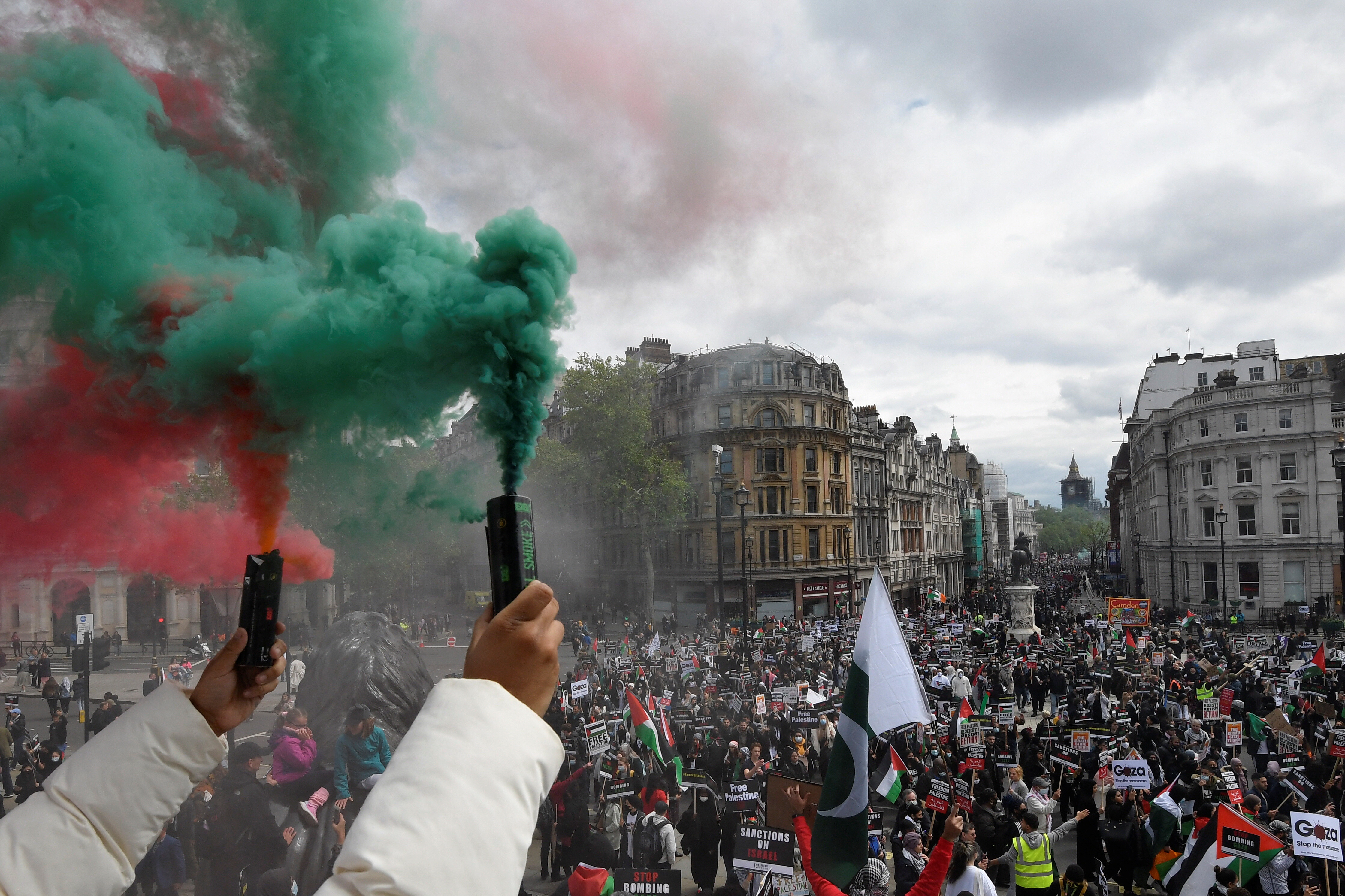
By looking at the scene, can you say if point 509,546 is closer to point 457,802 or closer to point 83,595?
point 457,802

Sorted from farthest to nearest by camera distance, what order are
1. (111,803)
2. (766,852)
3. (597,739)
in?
1. (597,739)
2. (766,852)
3. (111,803)

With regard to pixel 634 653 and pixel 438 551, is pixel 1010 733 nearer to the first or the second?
pixel 634 653

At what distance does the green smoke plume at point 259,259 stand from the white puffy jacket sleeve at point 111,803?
67.4 inches

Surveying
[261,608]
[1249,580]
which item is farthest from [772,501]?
[261,608]

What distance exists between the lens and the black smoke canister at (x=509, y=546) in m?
2.54

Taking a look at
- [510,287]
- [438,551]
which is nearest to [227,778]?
[510,287]

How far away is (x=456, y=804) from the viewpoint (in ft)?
4.73

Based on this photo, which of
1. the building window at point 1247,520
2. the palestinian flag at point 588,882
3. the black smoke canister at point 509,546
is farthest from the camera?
the building window at point 1247,520

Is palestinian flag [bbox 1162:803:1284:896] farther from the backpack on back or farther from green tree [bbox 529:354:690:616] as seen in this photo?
green tree [bbox 529:354:690:616]

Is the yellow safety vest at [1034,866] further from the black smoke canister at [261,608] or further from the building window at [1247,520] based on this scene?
the building window at [1247,520]

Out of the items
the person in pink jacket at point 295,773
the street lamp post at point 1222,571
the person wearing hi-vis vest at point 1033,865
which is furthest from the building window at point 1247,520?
the person in pink jacket at point 295,773

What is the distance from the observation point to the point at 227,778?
9.88m

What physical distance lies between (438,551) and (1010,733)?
116 feet

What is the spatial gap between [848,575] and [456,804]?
5534cm
